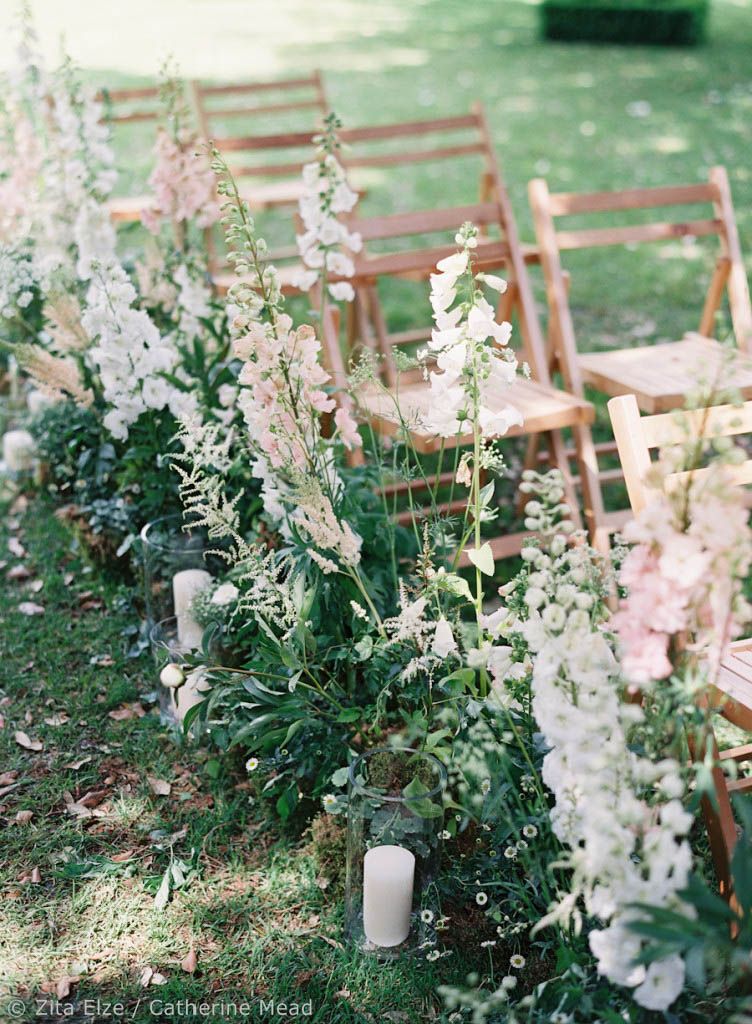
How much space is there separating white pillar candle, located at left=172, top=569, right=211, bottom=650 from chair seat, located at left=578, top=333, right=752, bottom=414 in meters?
1.42

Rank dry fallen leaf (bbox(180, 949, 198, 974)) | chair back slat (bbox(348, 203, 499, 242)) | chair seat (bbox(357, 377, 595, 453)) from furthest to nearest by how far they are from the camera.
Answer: chair back slat (bbox(348, 203, 499, 242))
chair seat (bbox(357, 377, 595, 453))
dry fallen leaf (bbox(180, 949, 198, 974))

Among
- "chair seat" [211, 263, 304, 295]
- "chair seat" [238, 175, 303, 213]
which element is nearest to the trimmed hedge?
"chair seat" [238, 175, 303, 213]

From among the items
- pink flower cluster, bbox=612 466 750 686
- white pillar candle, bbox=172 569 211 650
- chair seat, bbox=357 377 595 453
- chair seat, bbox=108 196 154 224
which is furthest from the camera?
chair seat, bbox=108 196 154 224

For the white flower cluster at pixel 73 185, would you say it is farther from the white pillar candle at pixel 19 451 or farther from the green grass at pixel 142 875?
the green grass at pixel 142 875

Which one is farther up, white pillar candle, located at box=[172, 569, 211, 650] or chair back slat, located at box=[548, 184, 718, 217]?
chair back slat, located at box=[548, 184, 718, 217]

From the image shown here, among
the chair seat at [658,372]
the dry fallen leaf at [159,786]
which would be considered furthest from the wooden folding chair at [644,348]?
the dry fallen leaf at [159,786]

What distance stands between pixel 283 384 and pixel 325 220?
107cm

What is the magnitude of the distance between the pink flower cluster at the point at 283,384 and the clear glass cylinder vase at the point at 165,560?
652 mm

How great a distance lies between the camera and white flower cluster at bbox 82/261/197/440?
115 inches

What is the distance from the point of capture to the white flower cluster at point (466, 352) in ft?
6.91

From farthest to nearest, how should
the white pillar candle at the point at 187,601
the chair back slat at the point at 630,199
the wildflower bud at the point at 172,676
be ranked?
the chair back slat at the point at 630,199 → the white pillar candle at the point at 187,601 → the wildflower bud at the point at 172,676

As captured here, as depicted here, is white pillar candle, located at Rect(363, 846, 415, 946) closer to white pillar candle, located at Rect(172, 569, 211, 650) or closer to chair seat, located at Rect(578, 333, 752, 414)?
white pillar candle, located at Rect(172, 569, 211, 650)

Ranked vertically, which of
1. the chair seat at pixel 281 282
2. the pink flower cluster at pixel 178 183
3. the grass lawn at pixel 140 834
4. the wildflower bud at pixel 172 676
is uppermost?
the pink flower cluster at pixel 178 183

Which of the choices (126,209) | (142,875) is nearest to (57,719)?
(142,875)
